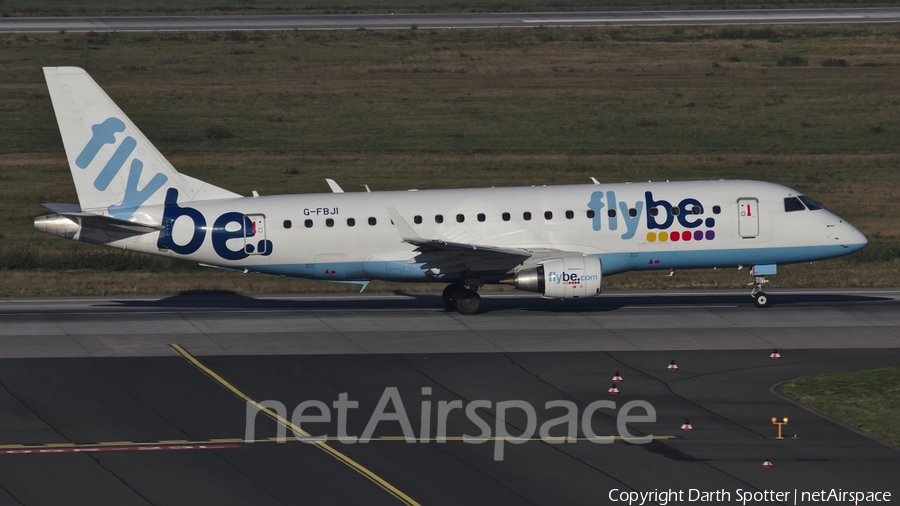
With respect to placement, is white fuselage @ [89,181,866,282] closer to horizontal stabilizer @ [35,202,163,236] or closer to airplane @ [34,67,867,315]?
airplane @ [34,67,867,315]

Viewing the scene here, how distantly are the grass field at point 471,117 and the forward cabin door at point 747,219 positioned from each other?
8.59 m

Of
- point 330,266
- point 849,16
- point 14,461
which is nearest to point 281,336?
point 330,266

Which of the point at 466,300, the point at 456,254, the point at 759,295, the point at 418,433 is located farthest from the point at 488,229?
the point at 418,433

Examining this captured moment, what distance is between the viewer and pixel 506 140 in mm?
80250

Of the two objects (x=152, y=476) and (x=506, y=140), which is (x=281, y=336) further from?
(x=506, y=140)

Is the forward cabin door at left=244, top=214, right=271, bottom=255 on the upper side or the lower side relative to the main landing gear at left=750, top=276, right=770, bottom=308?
upper

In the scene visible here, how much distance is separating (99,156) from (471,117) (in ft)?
152

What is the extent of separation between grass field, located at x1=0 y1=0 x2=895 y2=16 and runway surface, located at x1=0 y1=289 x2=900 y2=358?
275 feet

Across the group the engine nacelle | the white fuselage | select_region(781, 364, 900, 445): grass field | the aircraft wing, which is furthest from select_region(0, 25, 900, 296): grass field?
select_region(781, 364, 900, 445): grass field

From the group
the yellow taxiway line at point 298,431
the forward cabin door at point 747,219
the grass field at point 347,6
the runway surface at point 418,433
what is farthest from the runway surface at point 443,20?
the runway surface at point 418,433

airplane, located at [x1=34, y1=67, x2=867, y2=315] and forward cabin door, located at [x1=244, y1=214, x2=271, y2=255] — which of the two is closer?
airplane, located at [x1=34, y1=67, x2=867, y2=315]

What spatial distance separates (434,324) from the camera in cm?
3994

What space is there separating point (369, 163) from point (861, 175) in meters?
29.2

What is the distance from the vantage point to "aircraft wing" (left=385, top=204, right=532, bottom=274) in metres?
38.9
